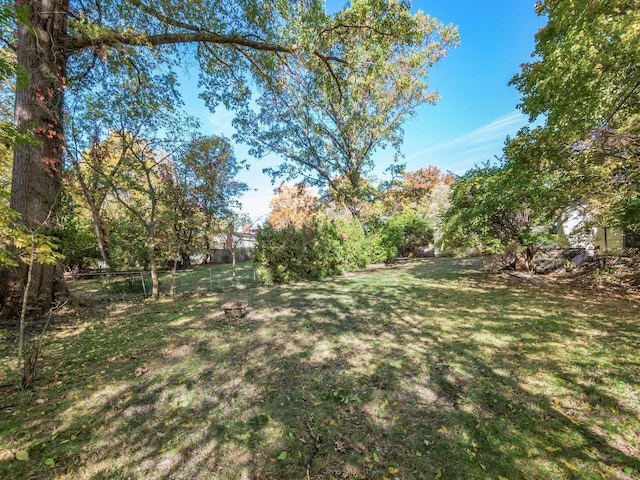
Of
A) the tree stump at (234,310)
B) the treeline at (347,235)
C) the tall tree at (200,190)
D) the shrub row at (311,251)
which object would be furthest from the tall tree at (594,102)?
the tall tree at (200,190)

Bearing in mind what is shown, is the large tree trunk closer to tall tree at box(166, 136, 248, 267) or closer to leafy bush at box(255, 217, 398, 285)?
tall tree at box(166, 136, 248, 267)

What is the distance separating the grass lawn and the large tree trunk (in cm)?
119

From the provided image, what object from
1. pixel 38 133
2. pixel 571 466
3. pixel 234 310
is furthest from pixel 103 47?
pixel 571 466

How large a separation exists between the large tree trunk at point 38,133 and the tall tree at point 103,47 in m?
0.02

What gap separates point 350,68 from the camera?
22.4 feet

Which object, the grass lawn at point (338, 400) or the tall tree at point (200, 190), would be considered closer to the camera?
the grass lawn at point (338, 400)

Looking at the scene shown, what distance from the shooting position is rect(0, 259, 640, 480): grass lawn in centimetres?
186

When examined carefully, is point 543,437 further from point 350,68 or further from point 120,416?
point 350,68

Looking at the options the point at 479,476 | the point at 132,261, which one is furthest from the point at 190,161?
the point at 479,476

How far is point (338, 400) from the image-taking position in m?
Answer: 2.57

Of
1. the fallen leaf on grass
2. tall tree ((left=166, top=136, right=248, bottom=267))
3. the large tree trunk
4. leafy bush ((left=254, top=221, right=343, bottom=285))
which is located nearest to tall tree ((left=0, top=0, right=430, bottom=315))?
the large tree trunk

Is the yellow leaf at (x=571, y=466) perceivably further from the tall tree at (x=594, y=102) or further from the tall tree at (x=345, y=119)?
the tall tree at (x=345, y=119)

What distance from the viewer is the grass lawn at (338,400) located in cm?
186

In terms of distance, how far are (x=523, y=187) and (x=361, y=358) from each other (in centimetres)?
598
